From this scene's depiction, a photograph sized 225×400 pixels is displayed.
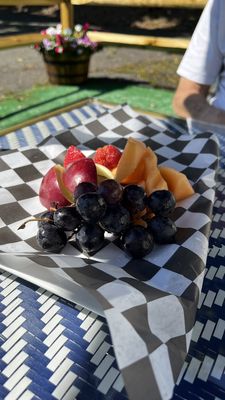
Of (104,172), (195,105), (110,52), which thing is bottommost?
(110,52)

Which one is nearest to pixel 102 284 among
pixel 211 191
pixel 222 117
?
pixel 211 191

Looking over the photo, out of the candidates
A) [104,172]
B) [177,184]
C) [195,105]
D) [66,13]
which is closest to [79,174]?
[104,172]

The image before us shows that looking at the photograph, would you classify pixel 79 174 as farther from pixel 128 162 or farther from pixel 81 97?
pixel 81 97

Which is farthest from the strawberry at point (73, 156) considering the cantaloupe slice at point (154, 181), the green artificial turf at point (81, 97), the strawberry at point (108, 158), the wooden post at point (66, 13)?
the wooden post at point (66, 13)

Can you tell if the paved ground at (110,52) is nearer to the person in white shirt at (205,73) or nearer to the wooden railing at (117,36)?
the wooden railing at (117,36)

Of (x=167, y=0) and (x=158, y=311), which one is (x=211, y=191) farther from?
(x=167, y=0)
